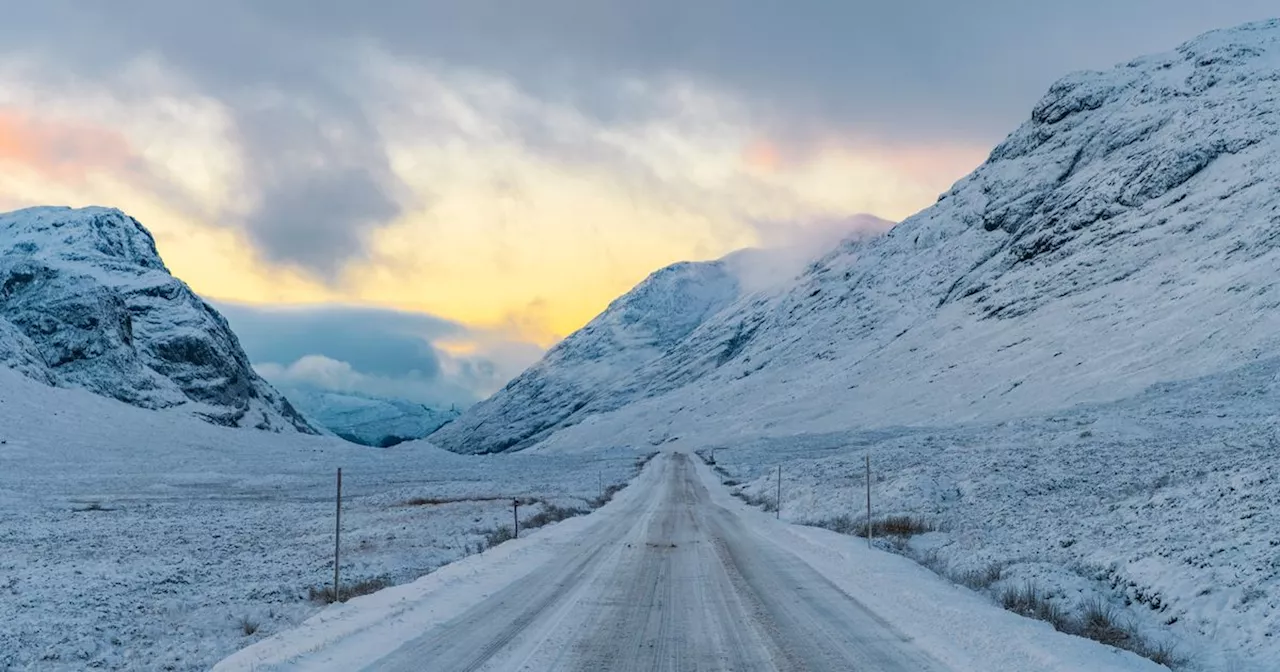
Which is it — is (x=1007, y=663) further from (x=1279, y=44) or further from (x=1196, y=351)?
(x=1279, y=44)

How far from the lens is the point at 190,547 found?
22.0 m

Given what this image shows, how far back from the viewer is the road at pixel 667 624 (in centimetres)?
910

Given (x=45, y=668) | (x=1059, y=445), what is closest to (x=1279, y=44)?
(x=1059, y=445)

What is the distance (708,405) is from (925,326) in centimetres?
5450

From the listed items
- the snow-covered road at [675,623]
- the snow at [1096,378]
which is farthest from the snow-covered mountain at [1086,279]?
the snow-covered road at [675,623]

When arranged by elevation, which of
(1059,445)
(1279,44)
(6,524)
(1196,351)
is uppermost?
(1279,44)

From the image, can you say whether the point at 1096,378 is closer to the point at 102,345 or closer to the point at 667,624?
the point at 667,624

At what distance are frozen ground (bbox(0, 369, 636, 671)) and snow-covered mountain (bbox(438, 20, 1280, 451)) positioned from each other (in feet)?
204

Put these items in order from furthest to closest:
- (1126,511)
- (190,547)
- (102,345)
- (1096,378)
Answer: (102,345)
(1096,378)
(190,547)
(1126,511)

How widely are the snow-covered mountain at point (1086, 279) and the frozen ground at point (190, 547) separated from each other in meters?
62.0

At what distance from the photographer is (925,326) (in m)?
158

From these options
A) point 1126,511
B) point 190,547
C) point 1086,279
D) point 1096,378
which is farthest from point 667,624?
point 1086,279

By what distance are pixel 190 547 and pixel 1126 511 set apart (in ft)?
80.0

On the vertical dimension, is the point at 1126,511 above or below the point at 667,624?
above
